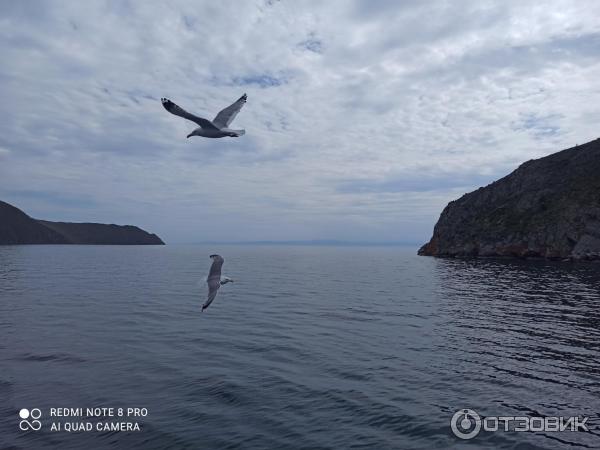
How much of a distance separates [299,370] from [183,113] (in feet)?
46.8

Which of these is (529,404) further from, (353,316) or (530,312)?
(530,312)

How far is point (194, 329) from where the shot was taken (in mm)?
29641

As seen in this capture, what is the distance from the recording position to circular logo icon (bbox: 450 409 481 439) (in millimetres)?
13973

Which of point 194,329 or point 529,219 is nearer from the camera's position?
point 194,329

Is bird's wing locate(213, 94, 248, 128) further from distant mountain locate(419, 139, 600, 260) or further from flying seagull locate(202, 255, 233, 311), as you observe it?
distant mountain locate(419, 139, 600, 260)

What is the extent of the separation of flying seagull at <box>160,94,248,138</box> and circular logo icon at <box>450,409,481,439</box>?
12.3m

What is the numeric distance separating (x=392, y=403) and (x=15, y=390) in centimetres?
1613

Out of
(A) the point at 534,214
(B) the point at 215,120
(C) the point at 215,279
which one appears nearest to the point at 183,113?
(B) the point at 215,120

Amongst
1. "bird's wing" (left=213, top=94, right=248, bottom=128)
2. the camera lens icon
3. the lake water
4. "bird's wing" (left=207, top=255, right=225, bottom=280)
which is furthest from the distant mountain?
the camera lens icon

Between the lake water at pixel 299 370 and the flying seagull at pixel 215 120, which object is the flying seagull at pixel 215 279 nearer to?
the lake water at pixel 299 370

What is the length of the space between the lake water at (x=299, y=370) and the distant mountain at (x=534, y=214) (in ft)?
210

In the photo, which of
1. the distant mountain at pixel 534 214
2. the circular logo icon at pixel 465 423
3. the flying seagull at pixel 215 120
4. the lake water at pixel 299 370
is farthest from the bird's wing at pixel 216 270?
the distant mountain at pixel 534 214

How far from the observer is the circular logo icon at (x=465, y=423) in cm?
1397

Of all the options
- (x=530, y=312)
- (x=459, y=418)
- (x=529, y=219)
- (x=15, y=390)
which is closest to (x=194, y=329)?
(x=15, y=390)
